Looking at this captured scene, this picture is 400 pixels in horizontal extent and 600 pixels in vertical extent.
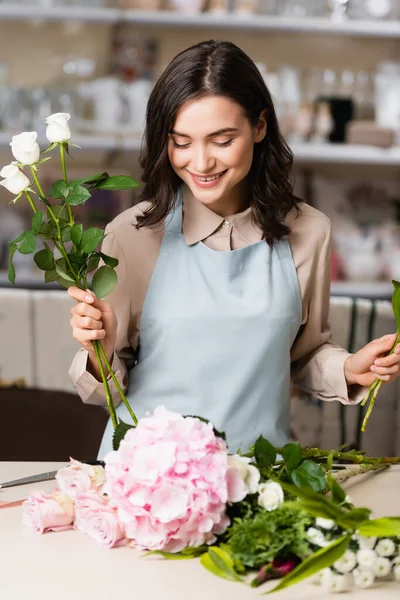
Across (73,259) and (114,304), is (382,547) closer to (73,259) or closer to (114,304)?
(73,259)

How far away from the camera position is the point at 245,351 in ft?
4.63

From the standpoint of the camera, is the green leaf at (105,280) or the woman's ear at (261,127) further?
the woman's ear at (261,127)

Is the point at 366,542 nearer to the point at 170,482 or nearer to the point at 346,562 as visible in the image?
the point at 346,562

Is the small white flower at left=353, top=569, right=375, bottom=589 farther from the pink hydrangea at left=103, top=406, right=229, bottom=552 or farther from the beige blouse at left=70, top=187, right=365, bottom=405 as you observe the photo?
Answer: the beige blouse at left=70, top=187, right=365, bottom=405

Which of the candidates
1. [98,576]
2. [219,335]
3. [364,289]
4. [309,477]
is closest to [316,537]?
[309,477]

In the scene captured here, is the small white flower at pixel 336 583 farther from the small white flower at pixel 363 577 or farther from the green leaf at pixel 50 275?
the green leaf at pixel 50 275

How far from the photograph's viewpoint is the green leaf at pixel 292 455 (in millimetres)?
1062

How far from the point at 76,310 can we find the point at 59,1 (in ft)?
7.46

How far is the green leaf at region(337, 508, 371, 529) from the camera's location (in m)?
0.89

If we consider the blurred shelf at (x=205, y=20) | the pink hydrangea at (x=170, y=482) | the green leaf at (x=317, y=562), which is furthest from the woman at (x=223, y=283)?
the blurred shelf at (x=205, y=20)

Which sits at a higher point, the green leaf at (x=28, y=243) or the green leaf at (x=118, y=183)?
the green leaf at (x=118, y=183)

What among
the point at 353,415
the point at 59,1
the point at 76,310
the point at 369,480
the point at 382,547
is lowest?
the point at 353,415

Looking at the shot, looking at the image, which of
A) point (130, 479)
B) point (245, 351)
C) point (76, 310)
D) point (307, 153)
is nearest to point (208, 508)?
point (130, 479)

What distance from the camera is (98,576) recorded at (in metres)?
0.95
